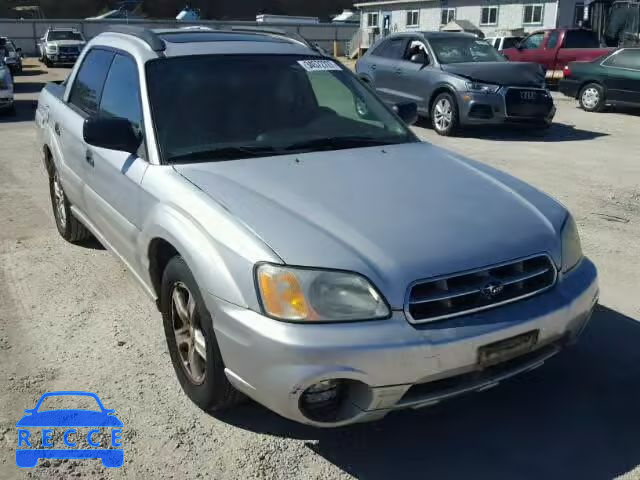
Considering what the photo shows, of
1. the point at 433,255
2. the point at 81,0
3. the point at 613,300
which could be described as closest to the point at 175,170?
the point at 433,255

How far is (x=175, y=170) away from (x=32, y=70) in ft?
89.3

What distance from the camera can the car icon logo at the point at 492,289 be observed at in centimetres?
264

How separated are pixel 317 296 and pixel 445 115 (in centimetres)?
964

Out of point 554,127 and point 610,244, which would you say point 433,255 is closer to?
point 610,244

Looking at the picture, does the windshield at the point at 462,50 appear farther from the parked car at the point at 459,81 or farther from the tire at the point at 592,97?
the tire at the point at 592,97

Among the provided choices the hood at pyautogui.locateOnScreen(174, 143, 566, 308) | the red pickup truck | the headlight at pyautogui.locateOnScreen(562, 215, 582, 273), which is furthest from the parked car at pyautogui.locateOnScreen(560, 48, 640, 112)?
the headlight at pyautogui.locateOnScreen(562, 215, 582, 273)

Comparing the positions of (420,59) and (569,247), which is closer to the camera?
(569,247)

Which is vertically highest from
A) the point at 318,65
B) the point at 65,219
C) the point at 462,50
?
the point at 318,65

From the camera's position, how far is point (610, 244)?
557 centimetres

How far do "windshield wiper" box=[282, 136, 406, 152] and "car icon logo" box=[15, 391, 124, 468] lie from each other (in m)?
1.67

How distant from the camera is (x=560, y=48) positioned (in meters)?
18.8

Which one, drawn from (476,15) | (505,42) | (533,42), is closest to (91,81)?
(533,42)

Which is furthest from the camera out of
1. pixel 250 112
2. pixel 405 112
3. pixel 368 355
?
pixel 405 112

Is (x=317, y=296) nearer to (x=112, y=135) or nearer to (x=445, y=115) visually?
(x=112, y=135)
